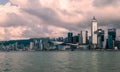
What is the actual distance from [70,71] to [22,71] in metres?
14.2

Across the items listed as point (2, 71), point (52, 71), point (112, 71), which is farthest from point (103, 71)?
point (2, 71)

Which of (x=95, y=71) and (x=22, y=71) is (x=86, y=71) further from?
(x=22, y=71)

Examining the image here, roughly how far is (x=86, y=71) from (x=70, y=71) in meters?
4.75

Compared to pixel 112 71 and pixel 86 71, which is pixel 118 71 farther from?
pixel 86 71

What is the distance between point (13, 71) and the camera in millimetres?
89125

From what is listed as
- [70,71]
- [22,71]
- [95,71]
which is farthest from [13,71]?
[95,71]

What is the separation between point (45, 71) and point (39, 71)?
5.89 feet

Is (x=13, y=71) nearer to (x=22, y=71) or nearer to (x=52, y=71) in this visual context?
(x=22, y=71)

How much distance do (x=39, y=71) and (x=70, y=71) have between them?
907cm

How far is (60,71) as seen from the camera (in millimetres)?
87188

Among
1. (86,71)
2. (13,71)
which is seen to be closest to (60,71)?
(86,71)

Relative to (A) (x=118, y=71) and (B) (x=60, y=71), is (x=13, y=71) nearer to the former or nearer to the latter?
(B) (x=60, y=71)

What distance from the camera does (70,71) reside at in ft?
285

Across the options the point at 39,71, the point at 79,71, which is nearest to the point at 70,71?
the point at 79,71
